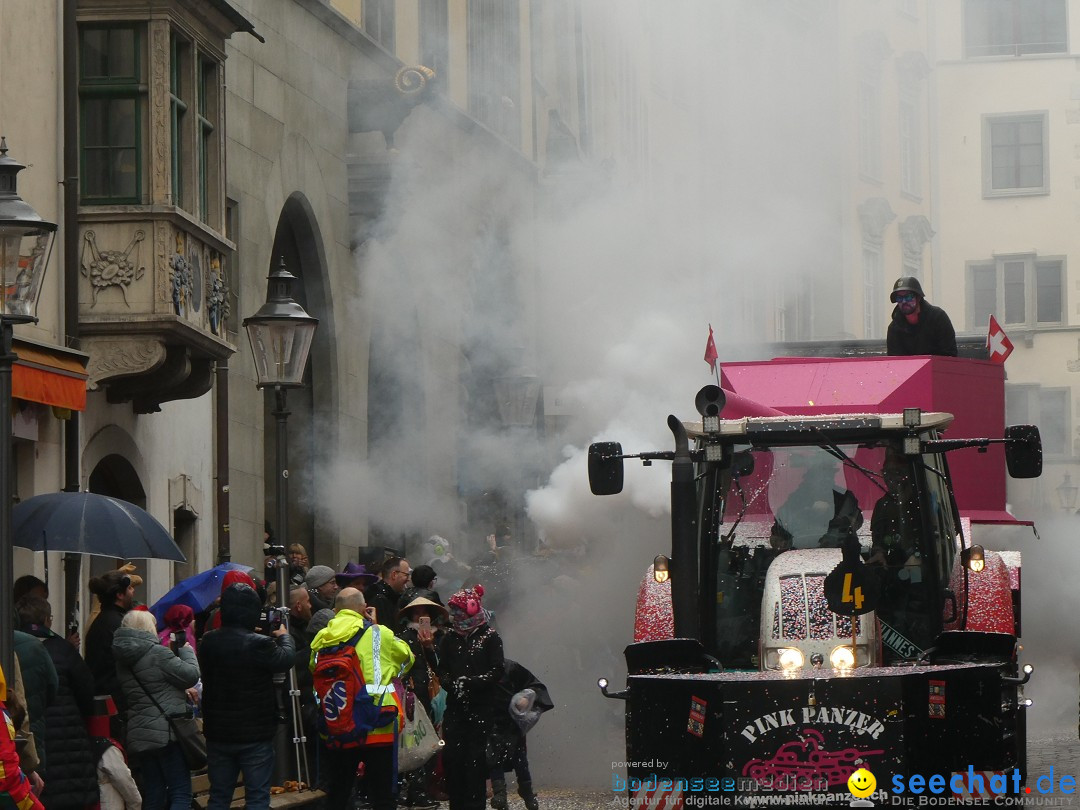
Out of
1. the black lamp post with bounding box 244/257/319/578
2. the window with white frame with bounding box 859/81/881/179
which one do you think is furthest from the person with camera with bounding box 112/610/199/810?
the window with white frame with bounding box 859/81/881/179

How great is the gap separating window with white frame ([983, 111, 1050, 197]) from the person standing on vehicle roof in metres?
34.2

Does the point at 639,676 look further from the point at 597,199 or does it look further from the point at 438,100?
the point at 597,199

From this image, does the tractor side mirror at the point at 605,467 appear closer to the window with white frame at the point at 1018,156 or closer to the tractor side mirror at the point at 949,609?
the tractor side mirror at the point at 949,609

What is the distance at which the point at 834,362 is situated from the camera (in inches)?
538

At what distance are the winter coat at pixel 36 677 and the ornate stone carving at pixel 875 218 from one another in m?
34.8

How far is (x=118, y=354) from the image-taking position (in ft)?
50.8

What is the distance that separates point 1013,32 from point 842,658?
40.1 metres

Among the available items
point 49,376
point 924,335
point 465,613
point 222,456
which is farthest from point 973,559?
point 222,456

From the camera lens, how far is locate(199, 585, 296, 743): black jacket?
1134 centimetres

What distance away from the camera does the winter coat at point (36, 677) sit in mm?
9797

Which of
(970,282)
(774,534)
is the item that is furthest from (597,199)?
(970,282)

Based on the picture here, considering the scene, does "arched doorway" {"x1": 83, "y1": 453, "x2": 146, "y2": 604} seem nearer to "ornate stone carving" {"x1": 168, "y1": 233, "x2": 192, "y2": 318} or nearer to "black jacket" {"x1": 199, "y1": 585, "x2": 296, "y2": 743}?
"ornate stone carving" {"x1": 168, "y1": 233, "x2": 192, "y2": 318}

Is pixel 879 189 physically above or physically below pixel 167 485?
above

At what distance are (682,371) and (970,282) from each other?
2531cm
